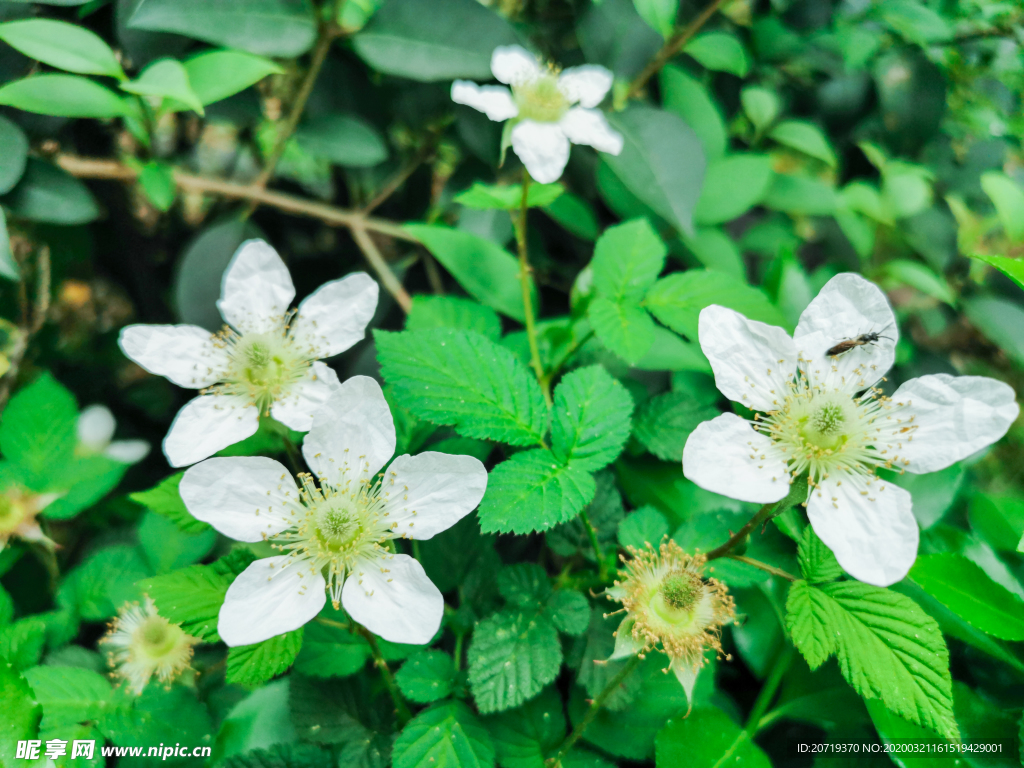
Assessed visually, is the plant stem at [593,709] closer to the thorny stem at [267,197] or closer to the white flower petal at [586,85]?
the thorny stem at [267,197]

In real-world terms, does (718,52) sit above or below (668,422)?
above

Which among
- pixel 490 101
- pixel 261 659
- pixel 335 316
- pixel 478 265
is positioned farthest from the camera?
pixel 478 265

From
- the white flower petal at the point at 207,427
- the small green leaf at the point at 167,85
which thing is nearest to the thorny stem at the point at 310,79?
the small green leaf at the point at 167,85

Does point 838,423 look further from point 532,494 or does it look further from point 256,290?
point 256,290

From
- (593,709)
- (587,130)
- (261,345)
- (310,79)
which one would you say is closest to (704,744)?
(593,709)

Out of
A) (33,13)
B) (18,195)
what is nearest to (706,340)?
(18,195)

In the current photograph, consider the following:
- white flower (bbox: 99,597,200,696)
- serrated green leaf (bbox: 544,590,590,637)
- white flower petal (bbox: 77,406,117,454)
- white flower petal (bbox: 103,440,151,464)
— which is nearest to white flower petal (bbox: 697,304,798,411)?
serrated green leaf (bbox: 544,590,590,637)
